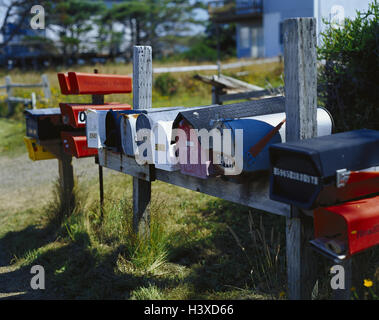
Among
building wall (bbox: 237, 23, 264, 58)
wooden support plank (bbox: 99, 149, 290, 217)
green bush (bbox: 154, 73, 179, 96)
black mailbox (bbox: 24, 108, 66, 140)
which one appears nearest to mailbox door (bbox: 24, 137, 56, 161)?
black mailbox (bbox: 24, 108, 66, 140)

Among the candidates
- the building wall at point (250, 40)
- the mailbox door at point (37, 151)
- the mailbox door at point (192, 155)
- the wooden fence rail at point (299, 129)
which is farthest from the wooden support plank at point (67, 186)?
the building wall at point (250, 40)

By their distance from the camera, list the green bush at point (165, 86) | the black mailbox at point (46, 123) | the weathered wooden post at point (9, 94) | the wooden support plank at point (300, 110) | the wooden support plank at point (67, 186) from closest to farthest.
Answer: the wooden support plank at point (300, 110) → the black mailbox at point (46, 123) → the wooden support plank at point (67, 186) → the weathered wooden post at point (9, 94) → the green bush at point (165, 86)

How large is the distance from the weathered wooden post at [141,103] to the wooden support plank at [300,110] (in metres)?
1.59

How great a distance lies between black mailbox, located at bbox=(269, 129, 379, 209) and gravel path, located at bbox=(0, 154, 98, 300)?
7.44 feet

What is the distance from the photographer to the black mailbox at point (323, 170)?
2.06 metres

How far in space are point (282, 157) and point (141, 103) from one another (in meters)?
1.92

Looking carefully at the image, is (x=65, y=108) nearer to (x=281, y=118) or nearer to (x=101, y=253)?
(x=101, y=253)

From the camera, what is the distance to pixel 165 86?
16.0 m

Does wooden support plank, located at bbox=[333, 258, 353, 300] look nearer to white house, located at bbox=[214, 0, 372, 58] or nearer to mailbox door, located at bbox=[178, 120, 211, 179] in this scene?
mailbox door, located at bbox=[178, 120, 211, 179]

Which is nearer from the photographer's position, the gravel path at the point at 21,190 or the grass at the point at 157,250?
the grass at the point at 157,250

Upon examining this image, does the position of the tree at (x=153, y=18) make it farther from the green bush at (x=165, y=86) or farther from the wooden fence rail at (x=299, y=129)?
the wooden fence rail at (x=299, y=129)

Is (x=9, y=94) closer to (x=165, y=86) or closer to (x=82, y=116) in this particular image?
(x=165, y=86)
